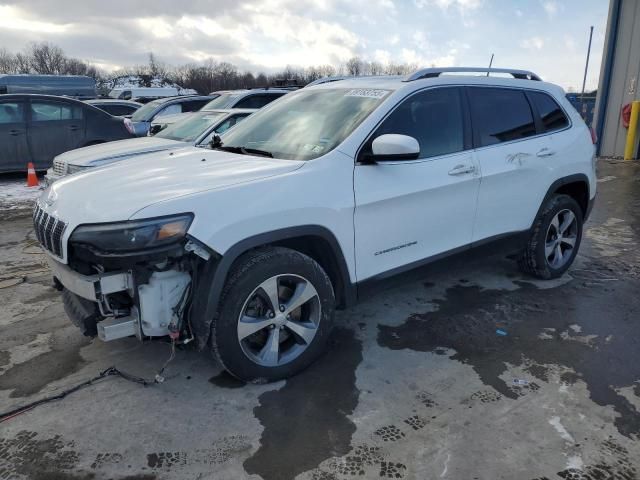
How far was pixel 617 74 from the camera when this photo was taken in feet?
42.8

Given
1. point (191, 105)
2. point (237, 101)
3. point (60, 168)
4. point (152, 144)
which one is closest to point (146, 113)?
point (191, 105)

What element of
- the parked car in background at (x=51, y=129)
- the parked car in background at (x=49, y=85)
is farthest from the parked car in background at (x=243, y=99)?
the parked car in background at (x=49, y=85)

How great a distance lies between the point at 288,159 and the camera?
324cm

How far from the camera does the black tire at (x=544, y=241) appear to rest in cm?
456

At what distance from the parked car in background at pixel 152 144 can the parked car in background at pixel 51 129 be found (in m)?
2.90

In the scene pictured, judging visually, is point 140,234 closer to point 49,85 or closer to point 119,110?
point 119,110

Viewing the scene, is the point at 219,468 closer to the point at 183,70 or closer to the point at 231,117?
the point at 231,117

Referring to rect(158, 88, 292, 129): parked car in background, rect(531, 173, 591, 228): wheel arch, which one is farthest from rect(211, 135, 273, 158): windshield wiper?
rect(158, 88, 292, 129): parked car in background

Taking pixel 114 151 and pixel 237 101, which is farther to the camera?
pixel 237 101

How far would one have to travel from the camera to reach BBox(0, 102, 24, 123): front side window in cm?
984

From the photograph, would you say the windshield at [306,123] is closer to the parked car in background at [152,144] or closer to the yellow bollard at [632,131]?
the parked car in background at [152,144]

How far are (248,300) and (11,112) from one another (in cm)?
943

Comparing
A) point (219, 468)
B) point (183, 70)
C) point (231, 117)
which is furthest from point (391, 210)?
point (183, 70)

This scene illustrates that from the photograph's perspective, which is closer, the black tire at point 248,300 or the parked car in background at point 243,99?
the black tire at point 248,300
